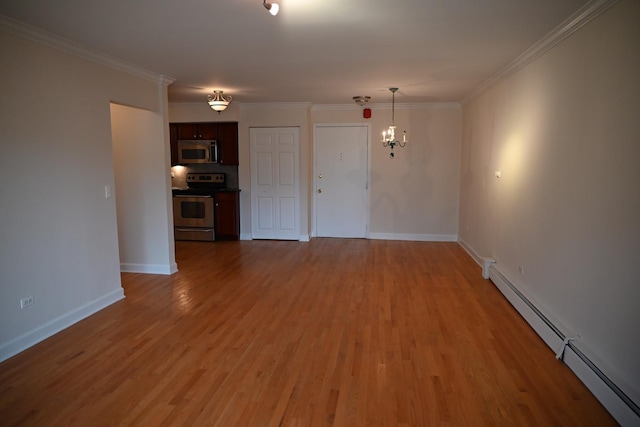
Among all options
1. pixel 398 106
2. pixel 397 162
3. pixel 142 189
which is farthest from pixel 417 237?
pixel 142 189

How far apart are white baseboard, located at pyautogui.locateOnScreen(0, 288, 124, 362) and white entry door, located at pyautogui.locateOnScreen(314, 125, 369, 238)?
166 inches

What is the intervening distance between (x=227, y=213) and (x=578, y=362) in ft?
19.6

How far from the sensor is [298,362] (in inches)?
118

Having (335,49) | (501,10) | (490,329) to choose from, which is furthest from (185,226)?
(501,10)

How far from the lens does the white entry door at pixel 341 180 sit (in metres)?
7.59

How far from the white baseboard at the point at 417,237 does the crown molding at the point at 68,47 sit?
468 centimetres

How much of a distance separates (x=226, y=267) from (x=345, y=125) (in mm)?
3540

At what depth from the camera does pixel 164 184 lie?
5105mm

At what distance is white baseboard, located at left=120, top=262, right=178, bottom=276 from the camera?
5301 mm

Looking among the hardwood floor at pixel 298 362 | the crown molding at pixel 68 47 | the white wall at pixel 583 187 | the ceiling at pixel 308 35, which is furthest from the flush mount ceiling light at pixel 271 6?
the hardwood floor at pixel 298 362

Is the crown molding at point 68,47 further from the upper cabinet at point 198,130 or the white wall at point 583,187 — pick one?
the white wall at point 583,187

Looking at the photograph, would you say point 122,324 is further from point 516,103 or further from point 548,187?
point 516,103

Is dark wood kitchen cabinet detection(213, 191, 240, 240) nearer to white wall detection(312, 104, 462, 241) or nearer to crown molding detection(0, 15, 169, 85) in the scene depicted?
white wall detection(312, 104, 462, 241)

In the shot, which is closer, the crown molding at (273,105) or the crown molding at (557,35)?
the crown molding at (557,35)
